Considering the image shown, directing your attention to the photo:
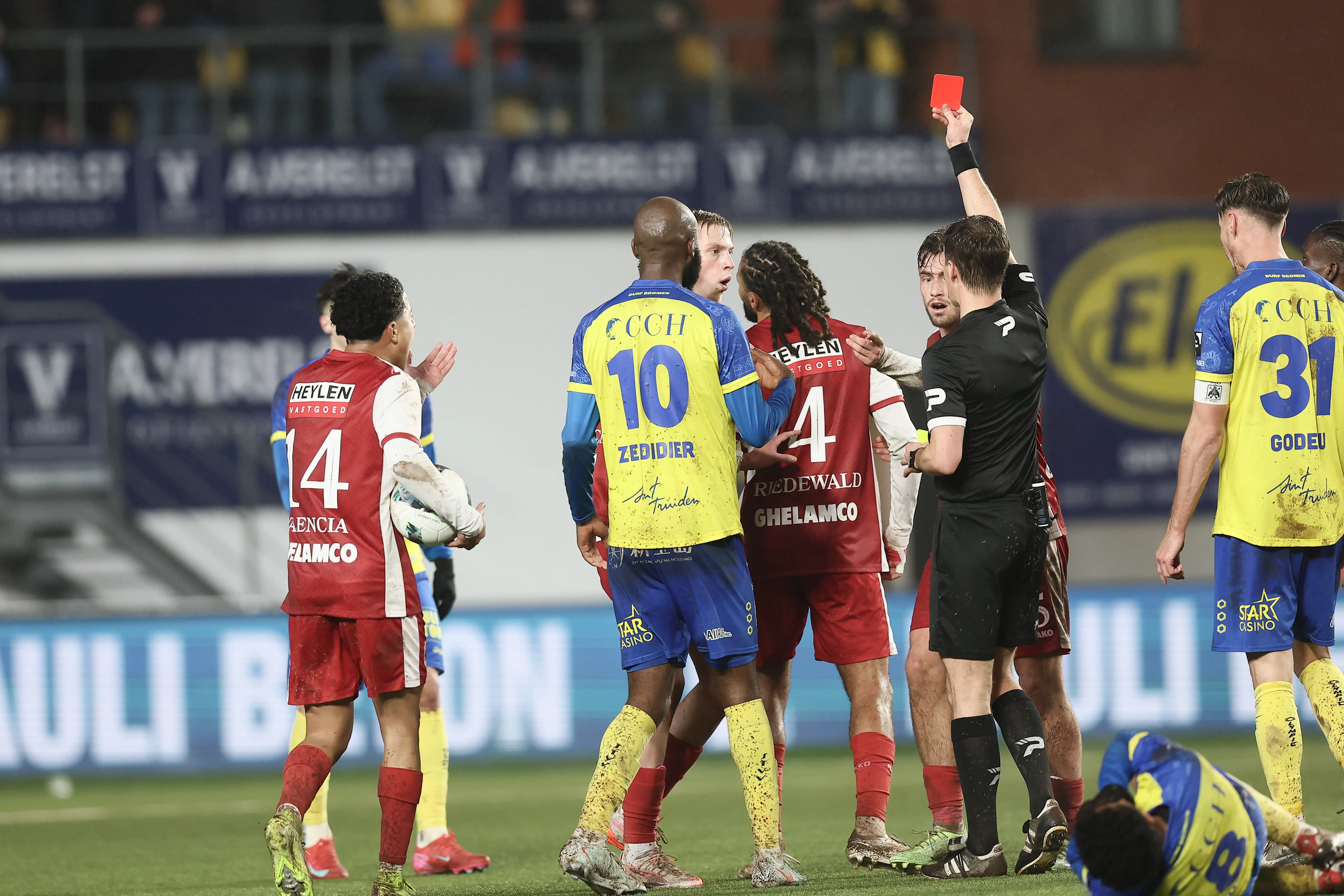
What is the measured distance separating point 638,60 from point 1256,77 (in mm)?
6564

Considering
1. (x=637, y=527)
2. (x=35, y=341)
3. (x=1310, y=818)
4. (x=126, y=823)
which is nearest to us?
(x=637, y=527)

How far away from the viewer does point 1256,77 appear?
17172 millimetres

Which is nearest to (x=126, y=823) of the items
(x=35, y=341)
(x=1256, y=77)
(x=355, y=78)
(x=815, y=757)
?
(x=815, y=757)

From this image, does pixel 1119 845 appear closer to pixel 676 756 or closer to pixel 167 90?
pixel 676 756

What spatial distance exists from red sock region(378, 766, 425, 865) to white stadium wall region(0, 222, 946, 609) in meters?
9.85

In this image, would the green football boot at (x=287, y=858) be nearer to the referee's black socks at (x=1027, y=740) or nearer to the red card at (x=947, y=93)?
the referee's black socks at (x=1027, y=740)

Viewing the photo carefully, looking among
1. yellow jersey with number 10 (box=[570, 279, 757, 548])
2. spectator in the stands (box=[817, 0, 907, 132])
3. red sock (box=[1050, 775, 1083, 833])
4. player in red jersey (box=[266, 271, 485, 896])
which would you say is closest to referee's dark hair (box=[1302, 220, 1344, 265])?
red sock (box=[1050, 775, 1083, 833])

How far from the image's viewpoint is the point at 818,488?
6008 millimetres

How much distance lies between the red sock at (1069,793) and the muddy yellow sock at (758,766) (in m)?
1.26

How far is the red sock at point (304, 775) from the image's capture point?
529cm

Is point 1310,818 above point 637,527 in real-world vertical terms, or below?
below

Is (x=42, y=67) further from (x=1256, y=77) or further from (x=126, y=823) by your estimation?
(x=1256, y=77)

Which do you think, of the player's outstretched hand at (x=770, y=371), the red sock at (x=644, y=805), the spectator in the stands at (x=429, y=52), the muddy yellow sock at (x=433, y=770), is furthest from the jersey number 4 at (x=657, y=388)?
the spectator in the stands at (x=429, y=52)

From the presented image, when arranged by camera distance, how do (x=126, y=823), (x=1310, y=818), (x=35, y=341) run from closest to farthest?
(x=1310, y=818) < (x=126, y=823) < (x=35, y=341)
